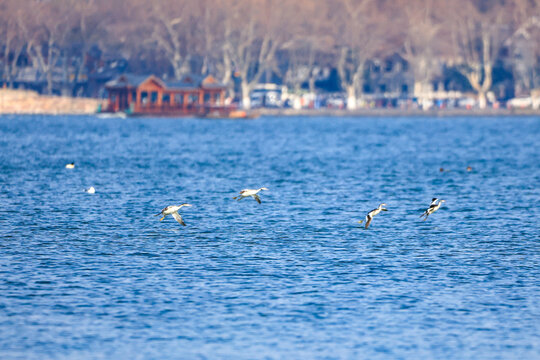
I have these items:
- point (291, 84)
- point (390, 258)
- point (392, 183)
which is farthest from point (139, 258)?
point (291, 84)

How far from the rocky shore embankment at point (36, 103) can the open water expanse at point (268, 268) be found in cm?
9804

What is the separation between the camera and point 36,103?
14350 centimetres

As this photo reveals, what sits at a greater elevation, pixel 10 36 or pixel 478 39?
pixel 10 36

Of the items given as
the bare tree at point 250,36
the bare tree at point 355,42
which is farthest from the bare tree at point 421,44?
the bare tree at point 250,36

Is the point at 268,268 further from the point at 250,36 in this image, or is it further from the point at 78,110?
the point at 78,110

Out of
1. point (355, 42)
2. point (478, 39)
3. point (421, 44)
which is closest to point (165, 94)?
point (355, 42)

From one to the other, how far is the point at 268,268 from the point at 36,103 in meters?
128

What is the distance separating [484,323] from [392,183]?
91.0 ft

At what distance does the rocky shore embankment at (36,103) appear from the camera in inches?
5595

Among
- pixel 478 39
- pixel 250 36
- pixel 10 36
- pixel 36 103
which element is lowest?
pixel 36 103

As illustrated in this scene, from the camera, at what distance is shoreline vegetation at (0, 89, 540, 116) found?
142m

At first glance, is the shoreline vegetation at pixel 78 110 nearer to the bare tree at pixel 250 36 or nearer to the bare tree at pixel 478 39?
the bare tree at pixel 478 39

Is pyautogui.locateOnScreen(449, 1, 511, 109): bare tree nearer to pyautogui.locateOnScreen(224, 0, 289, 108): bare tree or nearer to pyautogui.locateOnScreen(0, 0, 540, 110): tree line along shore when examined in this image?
pyautogui.locateOnScreen(0, 0, 540, 110): tree line along shore

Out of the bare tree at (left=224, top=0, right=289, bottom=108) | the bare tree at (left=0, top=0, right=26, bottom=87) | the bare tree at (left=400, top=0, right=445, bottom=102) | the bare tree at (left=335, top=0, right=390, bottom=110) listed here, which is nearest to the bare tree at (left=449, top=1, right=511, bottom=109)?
the bare tree at (left=400, top=0, right=445, bottom=102)
